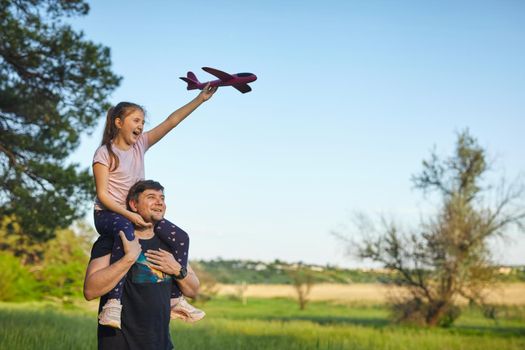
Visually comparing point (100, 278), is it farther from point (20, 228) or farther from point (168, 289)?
point (20, 228)

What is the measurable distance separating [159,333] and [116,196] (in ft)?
2.76

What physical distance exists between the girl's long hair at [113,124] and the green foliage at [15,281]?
31.0 m

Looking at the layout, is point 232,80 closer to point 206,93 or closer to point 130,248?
point 206,93

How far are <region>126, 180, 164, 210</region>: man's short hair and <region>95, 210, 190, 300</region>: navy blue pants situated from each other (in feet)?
0.43

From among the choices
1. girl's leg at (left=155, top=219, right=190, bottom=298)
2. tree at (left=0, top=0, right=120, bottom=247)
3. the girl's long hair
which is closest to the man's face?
girl's leg at (left=155, top=219, right=190, bottom=298)

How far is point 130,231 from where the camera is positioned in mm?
3648

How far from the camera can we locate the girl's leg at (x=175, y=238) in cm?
382

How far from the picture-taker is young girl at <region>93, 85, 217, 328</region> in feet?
12.0

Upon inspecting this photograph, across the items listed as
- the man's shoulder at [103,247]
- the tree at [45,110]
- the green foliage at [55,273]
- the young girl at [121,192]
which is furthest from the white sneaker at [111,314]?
the green foliage at [55,273]

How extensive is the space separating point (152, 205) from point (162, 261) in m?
0.32

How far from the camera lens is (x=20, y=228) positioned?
628 inches

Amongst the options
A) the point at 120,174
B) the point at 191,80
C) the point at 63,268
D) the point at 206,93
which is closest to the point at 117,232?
the point at 120,174

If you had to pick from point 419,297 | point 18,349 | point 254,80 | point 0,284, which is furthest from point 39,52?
point 0,284

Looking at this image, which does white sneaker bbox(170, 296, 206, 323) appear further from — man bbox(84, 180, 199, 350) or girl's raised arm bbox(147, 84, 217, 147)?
girl's raised arm bbox(147, 84, 217, 147)
